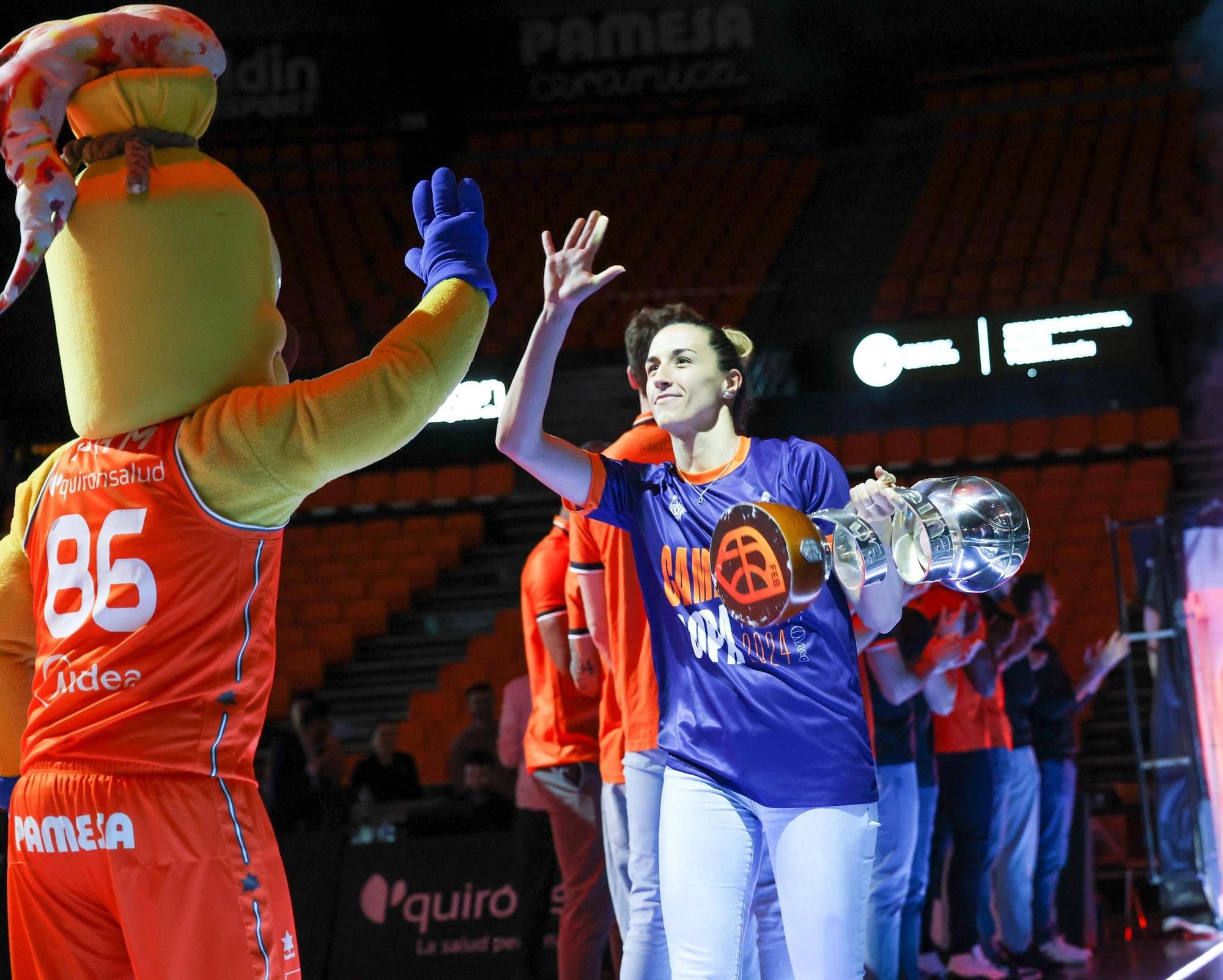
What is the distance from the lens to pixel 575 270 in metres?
2.68

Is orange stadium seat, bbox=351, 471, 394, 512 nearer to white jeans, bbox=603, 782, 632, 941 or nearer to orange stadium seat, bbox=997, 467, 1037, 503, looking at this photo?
orange stadium seat, bbox=997, 467, 1037, 503

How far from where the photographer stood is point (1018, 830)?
6500 millimetres

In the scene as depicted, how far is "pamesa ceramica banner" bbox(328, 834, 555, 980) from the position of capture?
18.6 ft

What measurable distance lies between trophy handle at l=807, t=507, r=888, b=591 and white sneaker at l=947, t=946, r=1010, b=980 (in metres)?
4.38

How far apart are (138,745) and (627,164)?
15609mm

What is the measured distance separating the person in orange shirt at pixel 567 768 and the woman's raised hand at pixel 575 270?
6.25 ft

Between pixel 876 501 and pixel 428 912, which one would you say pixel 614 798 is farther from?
pixel 428 912

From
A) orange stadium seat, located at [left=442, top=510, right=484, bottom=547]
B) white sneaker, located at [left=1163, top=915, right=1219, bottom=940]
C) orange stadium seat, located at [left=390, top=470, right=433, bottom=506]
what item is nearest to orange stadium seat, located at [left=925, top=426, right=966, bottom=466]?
orange stadium seat, located at [left=442, top=510, right=484, bottom=547]

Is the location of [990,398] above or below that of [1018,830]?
above

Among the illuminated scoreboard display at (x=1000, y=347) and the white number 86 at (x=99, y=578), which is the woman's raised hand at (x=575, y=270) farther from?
the illuminated scoreboard display at (x=1000, y=347)

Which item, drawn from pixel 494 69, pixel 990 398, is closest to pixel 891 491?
pixel 990 398

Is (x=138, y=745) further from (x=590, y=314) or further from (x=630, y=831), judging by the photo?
(x=590, y=314)

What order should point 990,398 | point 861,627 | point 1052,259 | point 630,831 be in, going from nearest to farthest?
point 630,831
point 861,627
point 990,398
point 1052,259

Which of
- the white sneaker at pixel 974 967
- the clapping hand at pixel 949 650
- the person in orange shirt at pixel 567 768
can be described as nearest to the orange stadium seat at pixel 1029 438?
the white sneaker at pixel 974 967
